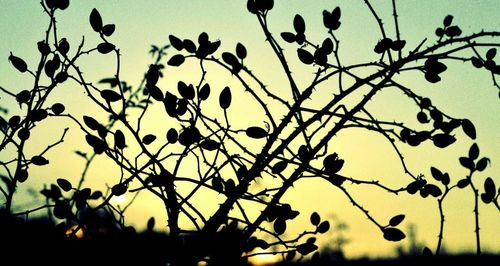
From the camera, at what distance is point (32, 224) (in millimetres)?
3459

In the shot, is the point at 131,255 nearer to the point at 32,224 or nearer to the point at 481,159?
the point at 32,224

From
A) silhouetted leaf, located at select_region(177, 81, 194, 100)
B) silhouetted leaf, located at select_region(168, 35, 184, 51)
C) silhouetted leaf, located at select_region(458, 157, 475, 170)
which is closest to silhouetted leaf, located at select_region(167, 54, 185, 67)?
silhouetted leaf, located at select_region(168, 35, 184, 51)

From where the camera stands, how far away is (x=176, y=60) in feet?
10.4

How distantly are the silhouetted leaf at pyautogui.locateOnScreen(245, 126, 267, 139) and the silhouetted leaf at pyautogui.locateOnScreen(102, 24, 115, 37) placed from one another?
1101 mm

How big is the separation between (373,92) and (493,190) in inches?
46.9

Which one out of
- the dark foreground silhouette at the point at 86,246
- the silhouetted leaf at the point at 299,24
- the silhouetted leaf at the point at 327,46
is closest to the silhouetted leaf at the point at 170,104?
the dark foreground silhouette at the point at 86,246

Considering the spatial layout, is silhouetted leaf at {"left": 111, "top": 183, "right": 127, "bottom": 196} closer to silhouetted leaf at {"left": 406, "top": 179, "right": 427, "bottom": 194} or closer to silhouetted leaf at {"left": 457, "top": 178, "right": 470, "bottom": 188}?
silhouetted leaf at {"left": 406, "top": 179, "right": 427, "bottom": 194}

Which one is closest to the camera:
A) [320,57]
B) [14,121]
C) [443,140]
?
[320,57]

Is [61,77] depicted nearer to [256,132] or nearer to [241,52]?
[241,52]

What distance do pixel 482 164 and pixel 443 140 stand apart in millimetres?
369

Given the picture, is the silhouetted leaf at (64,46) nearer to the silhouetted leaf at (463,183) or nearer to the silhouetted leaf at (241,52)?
the silhouetted leaf at (241,52)

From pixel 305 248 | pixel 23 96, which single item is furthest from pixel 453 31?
pixel 23 96

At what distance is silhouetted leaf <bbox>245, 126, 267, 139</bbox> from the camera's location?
10.1 feet

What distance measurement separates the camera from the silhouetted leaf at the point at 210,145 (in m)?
3.11
